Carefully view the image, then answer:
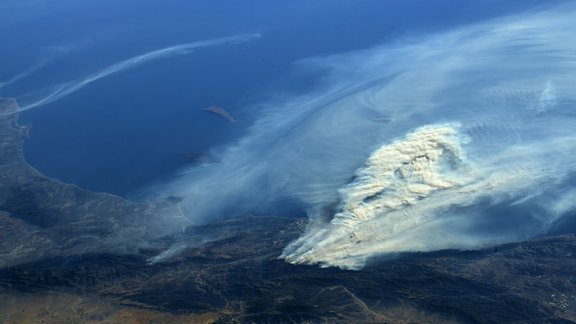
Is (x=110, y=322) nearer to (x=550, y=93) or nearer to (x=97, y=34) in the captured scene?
(x=550, y=93)

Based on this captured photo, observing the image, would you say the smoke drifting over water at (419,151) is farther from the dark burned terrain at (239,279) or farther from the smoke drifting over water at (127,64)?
the smoke drifting over water at (127,64)

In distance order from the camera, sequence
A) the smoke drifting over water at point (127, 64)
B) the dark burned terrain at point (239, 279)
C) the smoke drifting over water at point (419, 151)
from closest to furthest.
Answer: the dark burned terrain at point (239, 279)
the smoke drifting over water at point (419, 151)
the smoke drifting over water at point (127, 64)

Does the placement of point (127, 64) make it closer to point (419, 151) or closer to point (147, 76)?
point (147, 76)

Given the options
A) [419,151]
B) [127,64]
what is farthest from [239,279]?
[127,64]

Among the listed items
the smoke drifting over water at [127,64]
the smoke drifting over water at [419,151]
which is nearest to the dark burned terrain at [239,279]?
the smoke drifting over water at [419,151]

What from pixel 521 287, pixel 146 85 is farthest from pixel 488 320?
pixel 146 85
